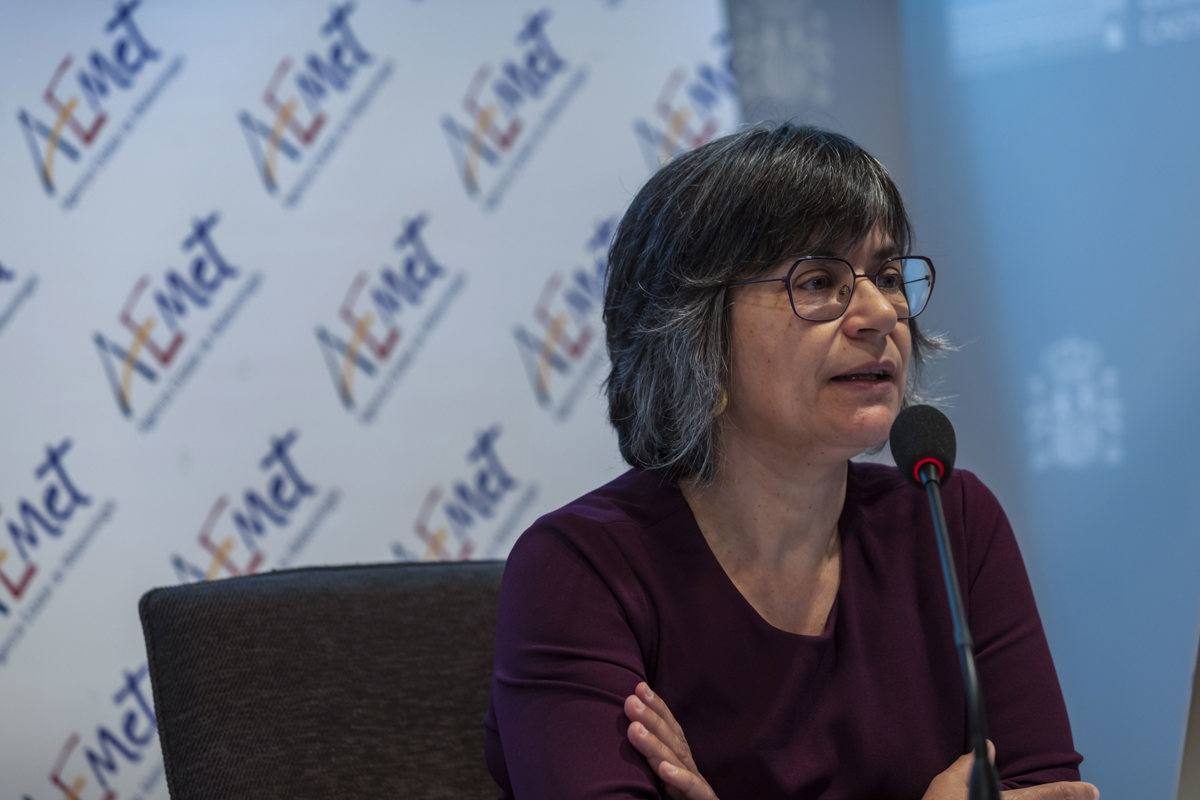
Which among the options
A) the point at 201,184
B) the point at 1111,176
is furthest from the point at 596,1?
the point at 1111,176

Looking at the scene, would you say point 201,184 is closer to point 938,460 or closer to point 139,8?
point 139,8

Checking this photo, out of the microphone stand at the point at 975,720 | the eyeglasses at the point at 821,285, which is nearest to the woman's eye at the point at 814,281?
the eyeglasses at the point at 821,285

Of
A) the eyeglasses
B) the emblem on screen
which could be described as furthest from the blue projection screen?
the eyeglasses

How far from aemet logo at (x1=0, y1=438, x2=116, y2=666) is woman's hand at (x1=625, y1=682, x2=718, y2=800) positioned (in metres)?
1.76

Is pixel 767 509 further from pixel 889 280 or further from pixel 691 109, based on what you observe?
pixel 691 109

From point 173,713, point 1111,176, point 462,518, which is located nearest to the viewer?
point 173,713

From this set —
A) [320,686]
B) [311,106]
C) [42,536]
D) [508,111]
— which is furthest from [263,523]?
[320,686]

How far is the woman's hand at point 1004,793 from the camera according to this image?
1.12 meters

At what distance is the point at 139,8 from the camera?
2.53 m

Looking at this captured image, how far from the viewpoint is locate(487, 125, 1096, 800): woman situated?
115cm

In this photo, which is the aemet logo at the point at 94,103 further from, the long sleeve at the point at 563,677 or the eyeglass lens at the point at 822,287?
the eyeglass lens at the point at 822,287

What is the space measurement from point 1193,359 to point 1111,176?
1.39 feet

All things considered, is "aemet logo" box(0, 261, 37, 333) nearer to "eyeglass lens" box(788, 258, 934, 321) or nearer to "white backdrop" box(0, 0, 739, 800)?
"white backdrop" box(0, 0, 739, 800)

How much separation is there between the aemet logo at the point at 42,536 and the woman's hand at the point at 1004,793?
1.97m
